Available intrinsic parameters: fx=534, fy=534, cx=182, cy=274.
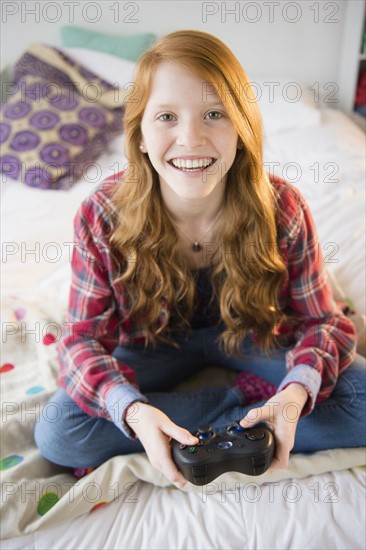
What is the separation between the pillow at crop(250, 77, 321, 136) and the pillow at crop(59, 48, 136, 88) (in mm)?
455

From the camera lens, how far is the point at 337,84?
210 cm

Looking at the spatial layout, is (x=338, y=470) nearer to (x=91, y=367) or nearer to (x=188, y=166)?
(x=91, y=367)

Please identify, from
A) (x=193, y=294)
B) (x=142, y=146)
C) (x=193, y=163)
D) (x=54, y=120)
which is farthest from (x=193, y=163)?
(x=54, y=120)

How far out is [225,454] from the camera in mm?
714

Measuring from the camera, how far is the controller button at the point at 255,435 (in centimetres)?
72

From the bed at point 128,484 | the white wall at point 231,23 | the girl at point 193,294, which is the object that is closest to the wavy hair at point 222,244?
the girl at point 193,294

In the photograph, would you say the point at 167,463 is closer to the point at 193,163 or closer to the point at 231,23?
the point at 193,163

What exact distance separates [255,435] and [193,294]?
296 millimetres

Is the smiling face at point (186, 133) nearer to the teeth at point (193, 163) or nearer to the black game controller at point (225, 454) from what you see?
the teeth at point (193, 163)

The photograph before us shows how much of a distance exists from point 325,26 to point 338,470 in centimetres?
164

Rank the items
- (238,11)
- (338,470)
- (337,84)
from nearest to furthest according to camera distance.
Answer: (338,470) < (238,11) < (337,84)

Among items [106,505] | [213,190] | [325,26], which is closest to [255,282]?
[213,190]

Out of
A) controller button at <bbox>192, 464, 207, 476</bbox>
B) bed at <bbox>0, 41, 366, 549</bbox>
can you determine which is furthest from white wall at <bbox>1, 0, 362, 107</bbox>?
controller button at <bbox>192, 464, 207, 476</bbox>

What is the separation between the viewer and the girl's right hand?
73 cm
